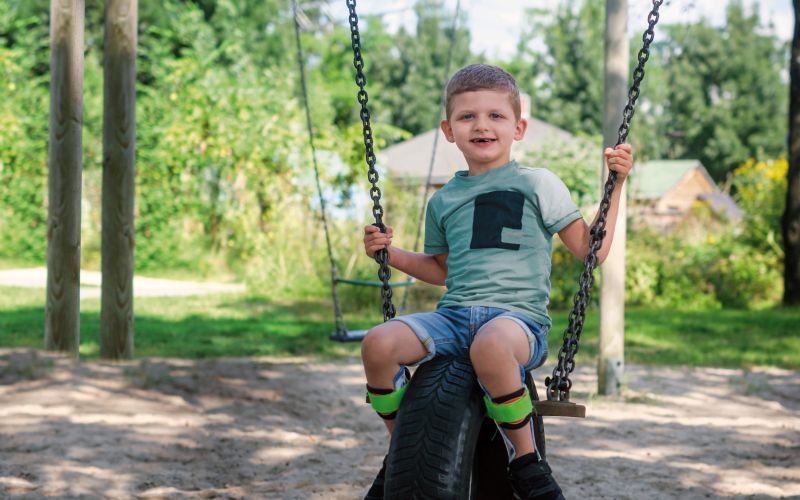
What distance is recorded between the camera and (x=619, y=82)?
536 cm

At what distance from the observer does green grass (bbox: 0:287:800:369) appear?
7.52 metres

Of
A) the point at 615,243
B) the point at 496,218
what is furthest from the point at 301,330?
the point at 496,218

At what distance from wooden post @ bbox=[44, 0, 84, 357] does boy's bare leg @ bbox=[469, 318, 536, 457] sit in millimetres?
4289

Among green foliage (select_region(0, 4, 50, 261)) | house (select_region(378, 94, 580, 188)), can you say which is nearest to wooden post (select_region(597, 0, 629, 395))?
green foliage (select_region(0, 4, 50, 261))

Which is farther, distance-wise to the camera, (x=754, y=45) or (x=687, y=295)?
(x=754, y=45)

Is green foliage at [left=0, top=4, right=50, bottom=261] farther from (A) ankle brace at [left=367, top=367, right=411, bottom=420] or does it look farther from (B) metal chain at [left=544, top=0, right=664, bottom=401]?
(B) metal chain at [left=544, top=0, right=664, bottom=401]

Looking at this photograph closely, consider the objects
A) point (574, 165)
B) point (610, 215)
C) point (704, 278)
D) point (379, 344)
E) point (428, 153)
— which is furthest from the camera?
point (428, 153)

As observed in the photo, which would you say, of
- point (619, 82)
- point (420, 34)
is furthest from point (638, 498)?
point (420, 34)

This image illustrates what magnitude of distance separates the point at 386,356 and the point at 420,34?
41.7 metres

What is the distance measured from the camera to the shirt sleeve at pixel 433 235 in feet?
8.27

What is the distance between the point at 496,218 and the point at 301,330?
6699 mm

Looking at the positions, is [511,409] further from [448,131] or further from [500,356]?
Answer: [448,131]

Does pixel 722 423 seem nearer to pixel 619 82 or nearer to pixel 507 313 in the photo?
pixel 619 82

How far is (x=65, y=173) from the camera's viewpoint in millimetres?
5734
